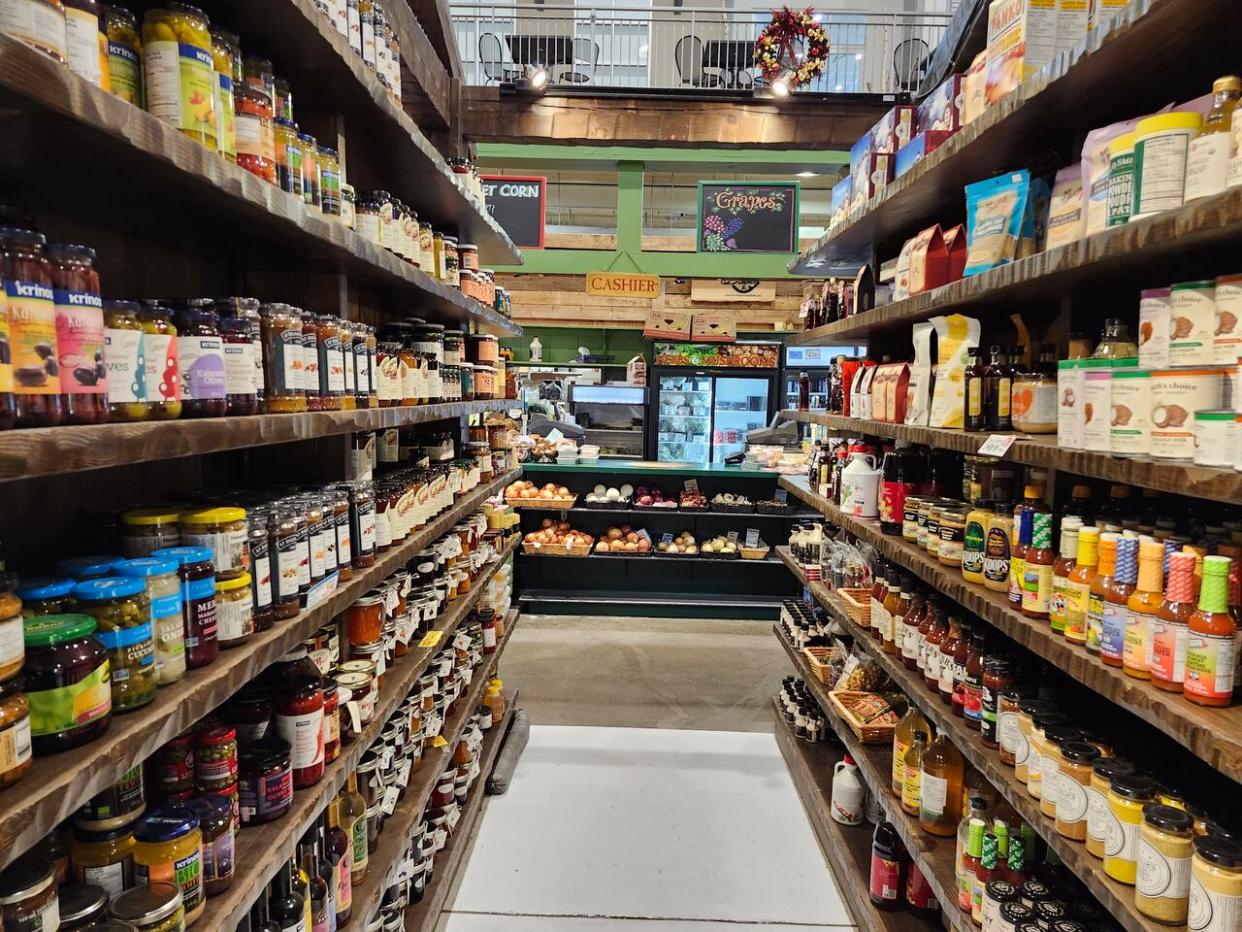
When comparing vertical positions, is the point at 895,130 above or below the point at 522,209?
below

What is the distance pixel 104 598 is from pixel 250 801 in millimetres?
594

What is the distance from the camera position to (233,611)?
1.32 m

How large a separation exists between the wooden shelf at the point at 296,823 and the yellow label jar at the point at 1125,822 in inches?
58.6

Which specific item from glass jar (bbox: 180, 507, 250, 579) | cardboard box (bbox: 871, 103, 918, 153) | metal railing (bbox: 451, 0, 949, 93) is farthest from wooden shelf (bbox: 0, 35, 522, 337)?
metal railing (bbox: 451, 0, 949, 93)

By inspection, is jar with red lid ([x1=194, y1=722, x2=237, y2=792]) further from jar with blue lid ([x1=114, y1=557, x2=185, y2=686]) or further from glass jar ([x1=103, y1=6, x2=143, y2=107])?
glass jar ([x1=103, y1=6, x2=143, y2=107])

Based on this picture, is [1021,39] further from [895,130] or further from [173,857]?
[173,857]

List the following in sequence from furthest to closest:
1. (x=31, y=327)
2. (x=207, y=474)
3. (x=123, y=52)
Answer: (x=207, y=474), (x=123, y=52), (x=31, y=327)

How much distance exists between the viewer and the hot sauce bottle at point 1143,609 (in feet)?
4.34

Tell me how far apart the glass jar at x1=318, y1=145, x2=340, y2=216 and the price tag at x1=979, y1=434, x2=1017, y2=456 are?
159cm

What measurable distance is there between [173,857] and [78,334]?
2.58 feet

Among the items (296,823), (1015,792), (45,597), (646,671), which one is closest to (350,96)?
(45,597)

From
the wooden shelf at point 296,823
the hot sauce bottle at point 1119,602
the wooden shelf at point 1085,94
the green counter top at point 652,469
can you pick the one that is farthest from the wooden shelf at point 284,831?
the green counter top at point 652,469

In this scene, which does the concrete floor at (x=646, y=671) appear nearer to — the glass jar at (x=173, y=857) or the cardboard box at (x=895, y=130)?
the cardboard box at (x=895, y=130)

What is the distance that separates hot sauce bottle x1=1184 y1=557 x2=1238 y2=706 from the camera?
3.93 ft
